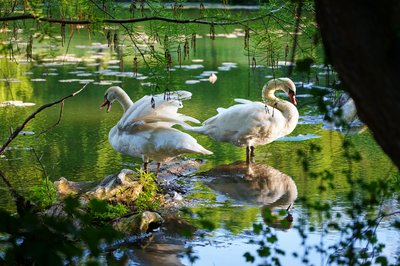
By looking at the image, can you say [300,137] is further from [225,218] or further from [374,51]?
[374,51]

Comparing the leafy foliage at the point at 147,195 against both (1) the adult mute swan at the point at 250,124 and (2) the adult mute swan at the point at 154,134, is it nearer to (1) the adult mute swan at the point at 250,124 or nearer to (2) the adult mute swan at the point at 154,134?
(2) the adult mute swan at the point at 154,134

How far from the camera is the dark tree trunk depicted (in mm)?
1716

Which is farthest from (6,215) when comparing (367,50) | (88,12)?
(88,12)

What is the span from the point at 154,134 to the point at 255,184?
1107 mm

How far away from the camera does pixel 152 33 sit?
149 inches

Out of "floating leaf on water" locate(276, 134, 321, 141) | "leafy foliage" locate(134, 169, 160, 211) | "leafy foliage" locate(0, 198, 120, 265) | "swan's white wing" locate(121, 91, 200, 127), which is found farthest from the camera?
"floating leaf on water" locate(276, 134, 321, 141)

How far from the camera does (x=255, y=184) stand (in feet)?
24.7

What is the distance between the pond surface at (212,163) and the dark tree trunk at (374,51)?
1.22 metres

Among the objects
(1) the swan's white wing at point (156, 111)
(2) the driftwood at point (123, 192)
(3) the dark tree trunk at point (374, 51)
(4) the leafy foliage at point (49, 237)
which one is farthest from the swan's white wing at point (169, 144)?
(3) the dark tree trunk at point (374, 51)

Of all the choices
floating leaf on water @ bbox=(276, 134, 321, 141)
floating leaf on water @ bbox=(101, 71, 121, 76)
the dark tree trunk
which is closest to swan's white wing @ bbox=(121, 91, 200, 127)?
floating leaf on water @ bbox=(276, 134, 321, 141)

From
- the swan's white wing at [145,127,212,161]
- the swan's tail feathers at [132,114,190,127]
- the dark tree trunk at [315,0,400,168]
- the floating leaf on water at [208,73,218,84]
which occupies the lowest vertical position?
the floating leaf on water at [208,73,218,84]

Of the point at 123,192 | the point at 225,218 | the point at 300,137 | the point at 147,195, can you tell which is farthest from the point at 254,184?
the point at 300,137

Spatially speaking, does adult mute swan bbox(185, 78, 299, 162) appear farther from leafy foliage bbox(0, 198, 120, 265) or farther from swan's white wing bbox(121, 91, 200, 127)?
leafy foliage bbox(0, 198, 120, 265)

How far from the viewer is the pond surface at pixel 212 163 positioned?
5566 mm
